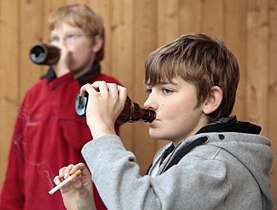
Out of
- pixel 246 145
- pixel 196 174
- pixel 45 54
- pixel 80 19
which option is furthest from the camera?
pixel 80 19

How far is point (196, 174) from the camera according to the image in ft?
3.70

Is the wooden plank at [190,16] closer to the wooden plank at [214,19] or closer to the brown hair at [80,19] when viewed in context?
the wooden plank at [214,19]

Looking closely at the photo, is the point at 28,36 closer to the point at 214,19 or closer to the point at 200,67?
the point at 214,19

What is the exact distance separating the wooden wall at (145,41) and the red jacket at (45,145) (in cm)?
44

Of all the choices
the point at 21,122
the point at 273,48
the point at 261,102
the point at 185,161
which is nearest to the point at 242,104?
the point at 261,102

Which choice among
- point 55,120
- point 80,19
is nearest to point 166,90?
point 55,120

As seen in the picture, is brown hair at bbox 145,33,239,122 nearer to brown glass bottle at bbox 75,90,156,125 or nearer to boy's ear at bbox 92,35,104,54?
brown glass bottle at bbox 75,90,156,125

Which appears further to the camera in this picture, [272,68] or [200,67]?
[272,68]

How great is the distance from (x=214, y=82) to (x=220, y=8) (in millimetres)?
1357

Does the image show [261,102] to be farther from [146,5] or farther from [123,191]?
[123,191]

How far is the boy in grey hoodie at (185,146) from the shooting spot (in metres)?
1.12

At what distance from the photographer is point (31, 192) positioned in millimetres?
2150

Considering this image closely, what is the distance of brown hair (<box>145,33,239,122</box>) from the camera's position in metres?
1.35

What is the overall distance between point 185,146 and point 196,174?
0.58ft
